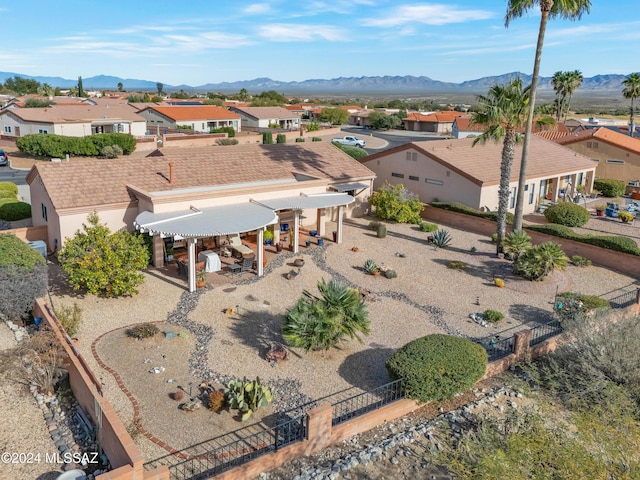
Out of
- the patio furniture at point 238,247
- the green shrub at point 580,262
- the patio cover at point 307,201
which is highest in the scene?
the patio cover at point 307,201

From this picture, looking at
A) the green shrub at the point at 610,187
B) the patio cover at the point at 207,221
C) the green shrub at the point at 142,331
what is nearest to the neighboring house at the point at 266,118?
the green shrub at the point at 610,187

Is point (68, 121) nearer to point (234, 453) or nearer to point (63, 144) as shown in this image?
point (63, 144)

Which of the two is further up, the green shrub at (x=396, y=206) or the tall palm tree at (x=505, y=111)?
the tall palm tree at (x=505, y=111)

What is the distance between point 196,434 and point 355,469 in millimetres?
3935

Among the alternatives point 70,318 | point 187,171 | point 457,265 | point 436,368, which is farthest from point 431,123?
point 436,368

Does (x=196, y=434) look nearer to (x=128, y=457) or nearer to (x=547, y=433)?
(x=128, y=457)

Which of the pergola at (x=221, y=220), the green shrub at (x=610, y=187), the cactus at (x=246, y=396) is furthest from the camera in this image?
the green shrub at (x=610, y=187)

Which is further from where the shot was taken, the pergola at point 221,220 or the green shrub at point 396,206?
the green shrub at point 396,206

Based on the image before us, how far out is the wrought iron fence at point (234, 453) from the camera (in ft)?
38.6

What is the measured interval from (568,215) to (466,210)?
21.3 feet

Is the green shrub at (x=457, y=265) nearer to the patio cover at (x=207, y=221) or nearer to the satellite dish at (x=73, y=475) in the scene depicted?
the patio cover at (x=207, y=221)

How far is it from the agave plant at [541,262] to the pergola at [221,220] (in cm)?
927

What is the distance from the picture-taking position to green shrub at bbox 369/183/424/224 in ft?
110

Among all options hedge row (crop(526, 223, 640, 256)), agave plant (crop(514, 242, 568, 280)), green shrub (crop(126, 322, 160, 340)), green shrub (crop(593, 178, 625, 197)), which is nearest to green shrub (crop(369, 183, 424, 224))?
hedge row (crop(526, 223, 640, 256))
